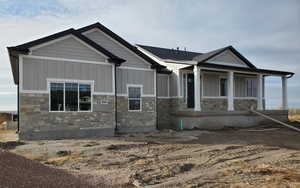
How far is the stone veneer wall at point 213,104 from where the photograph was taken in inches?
783

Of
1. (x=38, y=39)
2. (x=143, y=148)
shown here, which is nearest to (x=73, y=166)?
(x=143, y=148)

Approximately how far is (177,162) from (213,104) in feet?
40.7

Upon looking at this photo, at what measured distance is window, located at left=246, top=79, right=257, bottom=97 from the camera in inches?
877

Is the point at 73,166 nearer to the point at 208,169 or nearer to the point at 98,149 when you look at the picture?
the point at 98,149

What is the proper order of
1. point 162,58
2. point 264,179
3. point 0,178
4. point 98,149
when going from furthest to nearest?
point 162,58
point 98,149
point 264,179
point 0,178

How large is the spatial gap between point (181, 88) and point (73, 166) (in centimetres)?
1171

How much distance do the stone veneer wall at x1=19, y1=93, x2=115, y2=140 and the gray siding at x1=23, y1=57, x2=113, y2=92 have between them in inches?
20.9

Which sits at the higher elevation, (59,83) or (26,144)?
(59,83)

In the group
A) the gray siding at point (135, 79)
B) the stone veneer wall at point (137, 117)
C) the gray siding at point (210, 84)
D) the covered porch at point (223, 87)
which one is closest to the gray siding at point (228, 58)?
the covered porch at point (223, 87)

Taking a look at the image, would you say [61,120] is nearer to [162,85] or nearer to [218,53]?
[162,85]

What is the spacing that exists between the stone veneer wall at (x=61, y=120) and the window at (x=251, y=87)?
11.9 m

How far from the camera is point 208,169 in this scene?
764 centimetres

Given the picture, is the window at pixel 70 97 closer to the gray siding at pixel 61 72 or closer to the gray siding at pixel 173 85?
the gray siding at pixel 61 72

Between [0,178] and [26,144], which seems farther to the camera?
[26,144]
